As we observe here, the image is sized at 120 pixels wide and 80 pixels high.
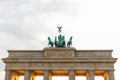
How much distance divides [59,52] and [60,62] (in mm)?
2156

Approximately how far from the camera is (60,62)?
4784cm

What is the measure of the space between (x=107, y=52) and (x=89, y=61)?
4528mm

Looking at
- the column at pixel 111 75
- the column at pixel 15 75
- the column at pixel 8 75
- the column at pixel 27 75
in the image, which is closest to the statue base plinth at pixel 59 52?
the column at pixel 27 75

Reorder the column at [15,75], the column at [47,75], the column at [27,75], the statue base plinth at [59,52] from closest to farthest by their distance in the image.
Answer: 1. the column at [47,75]
2. the column at [27,75]
3. the statue base plinth at [59,52]
4. the column at [15,75]

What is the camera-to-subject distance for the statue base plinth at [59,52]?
159ft

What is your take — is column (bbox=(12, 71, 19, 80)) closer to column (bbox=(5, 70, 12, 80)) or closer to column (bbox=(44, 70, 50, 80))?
column (bbox=(5, 70, 12, 80))

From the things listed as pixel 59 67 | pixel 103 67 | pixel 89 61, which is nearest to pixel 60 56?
pixel 59 67

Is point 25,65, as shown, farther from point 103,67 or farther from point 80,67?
point 103,67

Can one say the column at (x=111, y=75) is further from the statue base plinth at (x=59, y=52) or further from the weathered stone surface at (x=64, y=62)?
the statue base plinth at (x=59, y=52)

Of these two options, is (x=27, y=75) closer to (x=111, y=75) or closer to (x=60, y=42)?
(x=60, y=42)

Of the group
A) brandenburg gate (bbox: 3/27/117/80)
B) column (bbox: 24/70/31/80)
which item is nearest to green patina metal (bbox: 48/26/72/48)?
brandenburg gate (bbox: 3/27/117/80)

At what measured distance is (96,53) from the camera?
49000 millimetres

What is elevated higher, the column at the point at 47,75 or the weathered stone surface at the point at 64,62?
the weathered stone surface at the point at 64,62

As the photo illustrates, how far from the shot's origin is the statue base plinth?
4841 centimetres
